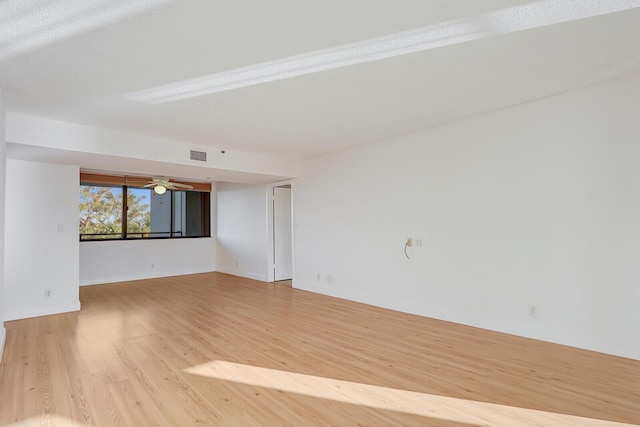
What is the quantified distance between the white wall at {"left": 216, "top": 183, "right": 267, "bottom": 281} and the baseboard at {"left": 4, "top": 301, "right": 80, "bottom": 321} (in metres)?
3.36

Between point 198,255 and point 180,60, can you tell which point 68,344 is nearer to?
point 180,60

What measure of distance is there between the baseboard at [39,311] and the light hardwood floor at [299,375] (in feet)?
A: 0.78

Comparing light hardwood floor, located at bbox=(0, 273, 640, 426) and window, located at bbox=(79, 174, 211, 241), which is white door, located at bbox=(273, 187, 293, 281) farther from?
light hardwood floor, located at bbox=(0, 273, 640, 426)

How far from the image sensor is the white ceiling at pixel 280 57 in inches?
76.5

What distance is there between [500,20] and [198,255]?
8.00m

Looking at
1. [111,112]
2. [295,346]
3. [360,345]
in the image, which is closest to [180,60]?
[111,112]

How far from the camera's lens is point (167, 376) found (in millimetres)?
2729

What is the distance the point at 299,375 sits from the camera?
2740 millimetres

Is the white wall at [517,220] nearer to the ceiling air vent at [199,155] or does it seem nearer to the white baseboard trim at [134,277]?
the ceiling air vent at [199,155]

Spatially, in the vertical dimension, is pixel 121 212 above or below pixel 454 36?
below

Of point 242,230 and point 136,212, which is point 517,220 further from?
point 136,212

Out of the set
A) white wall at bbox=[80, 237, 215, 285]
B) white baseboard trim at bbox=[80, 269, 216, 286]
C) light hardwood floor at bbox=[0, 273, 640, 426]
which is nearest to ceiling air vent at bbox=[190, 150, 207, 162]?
light hardwood floor at bbox=[0, 273, 640, 426]

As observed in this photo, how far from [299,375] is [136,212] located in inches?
259

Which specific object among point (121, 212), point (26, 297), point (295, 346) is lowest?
point (295, 346)
